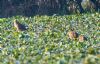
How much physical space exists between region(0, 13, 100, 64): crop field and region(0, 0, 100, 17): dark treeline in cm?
388

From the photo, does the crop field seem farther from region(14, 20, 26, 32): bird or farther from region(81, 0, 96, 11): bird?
region(81, 0, 96, 11): bird

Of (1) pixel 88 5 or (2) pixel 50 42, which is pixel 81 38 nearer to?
(2) pixel 50 42

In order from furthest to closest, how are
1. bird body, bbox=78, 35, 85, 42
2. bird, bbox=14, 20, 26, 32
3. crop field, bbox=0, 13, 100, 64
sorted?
bird, bbox=14, 20, 26, 32 → bird body, bbox=78, 35, 85, 42 → crop field, bbox=0, 13, 100, 64

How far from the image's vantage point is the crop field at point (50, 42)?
8.41 meters

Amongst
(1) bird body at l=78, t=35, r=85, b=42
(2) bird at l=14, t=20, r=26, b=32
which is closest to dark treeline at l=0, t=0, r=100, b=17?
(2) bird at l=14, t=20, r=26, b=32

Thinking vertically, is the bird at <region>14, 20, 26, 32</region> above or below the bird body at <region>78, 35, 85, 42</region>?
below

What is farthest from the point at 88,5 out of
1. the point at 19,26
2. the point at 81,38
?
the point at 81,38

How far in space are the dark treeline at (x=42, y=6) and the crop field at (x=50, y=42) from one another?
3.88 meters

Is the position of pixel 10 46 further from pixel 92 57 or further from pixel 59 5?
pixel 59 5

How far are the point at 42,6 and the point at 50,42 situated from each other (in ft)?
32.3

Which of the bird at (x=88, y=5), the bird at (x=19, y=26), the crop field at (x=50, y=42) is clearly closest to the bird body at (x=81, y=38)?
the crop field at (x=50, y=42)

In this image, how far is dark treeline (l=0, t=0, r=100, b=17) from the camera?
2169cm

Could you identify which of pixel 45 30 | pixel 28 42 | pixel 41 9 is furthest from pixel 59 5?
pixel 28 42

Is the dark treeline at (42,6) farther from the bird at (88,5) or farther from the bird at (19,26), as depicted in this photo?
the bird at (19,26)
